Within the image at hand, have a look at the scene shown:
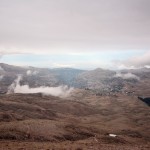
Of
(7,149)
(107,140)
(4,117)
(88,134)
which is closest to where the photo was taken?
(7,149)

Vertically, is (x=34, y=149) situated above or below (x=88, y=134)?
above

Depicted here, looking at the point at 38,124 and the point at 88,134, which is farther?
the point at 88,134

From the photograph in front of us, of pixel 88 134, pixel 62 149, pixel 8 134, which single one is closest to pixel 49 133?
pixel 8 134

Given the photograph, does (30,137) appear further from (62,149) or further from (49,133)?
(62,149)

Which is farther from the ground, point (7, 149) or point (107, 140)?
point (7, 149)

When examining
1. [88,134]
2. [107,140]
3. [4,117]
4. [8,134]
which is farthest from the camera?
[4,117]

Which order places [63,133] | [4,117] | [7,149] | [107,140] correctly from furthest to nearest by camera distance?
[4,117] → [63,133] → [107,140] → [7,149]

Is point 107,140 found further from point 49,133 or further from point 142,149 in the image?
point 142,149

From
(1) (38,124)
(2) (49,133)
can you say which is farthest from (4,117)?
(2) (49,133)

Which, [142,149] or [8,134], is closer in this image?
[142,149]
